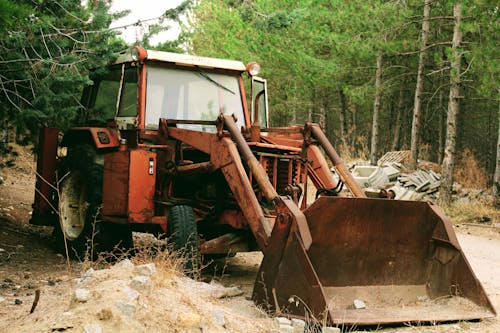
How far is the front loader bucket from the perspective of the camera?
4984 millimetres

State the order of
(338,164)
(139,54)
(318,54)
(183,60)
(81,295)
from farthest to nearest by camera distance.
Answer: (318,54) → (183,60) → (139,54) → (338,164) → (81,295)

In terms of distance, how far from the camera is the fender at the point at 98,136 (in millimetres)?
7184

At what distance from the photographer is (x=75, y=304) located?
13.6 feet

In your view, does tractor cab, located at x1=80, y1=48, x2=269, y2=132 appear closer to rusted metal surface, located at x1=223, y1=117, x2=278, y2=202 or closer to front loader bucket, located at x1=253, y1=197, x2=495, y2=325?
rusted metal surface, located at x1=223, y1=117, x2=278, y2=202

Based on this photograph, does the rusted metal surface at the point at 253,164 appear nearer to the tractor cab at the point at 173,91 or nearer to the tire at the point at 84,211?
the tractor cab at the point at 173,91

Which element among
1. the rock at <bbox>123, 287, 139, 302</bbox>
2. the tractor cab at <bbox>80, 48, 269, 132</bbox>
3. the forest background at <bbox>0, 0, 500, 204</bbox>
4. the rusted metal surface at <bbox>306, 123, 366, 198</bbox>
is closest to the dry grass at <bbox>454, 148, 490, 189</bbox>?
the forest background at <bbox>0, 0, 500, 204</bbox>

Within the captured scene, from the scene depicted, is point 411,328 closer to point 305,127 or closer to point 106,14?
point 305,127

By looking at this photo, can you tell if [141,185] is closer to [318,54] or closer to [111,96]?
[111,96]

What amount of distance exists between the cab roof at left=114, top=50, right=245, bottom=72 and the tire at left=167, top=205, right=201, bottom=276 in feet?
6.29

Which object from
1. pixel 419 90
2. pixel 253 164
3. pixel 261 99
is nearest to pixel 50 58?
pixel 261 99

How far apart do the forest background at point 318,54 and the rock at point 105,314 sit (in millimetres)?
2016

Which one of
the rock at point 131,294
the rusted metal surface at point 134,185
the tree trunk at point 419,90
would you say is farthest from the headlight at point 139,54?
the tree trunk at point 419,90

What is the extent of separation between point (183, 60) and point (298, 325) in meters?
3.81

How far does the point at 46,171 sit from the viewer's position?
8367 millimetres
